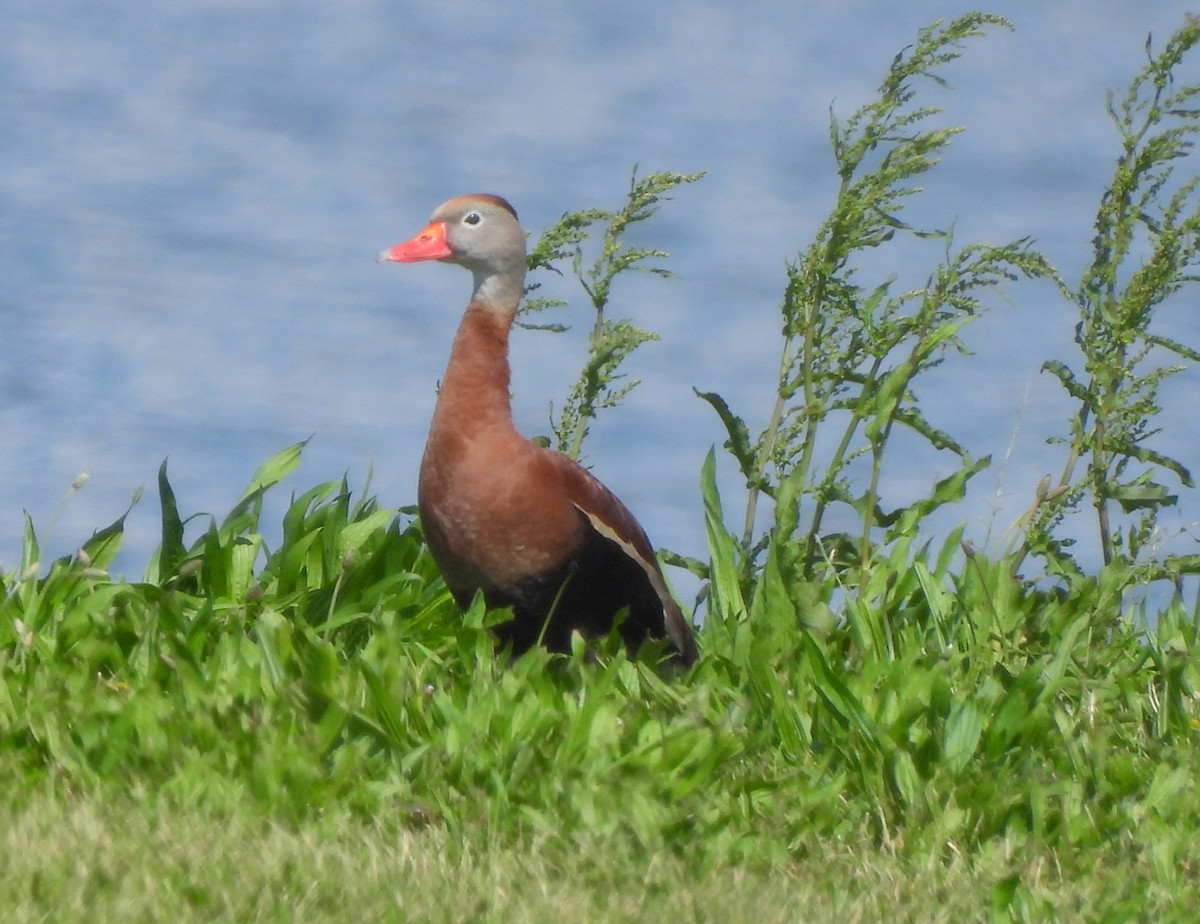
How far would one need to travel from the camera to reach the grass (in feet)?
11.7

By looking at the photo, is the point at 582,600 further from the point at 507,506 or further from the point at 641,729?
the point at 641,729

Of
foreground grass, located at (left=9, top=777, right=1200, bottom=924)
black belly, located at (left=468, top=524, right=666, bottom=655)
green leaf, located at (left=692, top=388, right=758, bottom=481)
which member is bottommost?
foreground grass, located at (left=9, top=777, right=1200, bottom=924)

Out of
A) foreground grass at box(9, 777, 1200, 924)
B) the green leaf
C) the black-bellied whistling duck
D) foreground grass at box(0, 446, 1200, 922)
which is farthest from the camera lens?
the green leaf

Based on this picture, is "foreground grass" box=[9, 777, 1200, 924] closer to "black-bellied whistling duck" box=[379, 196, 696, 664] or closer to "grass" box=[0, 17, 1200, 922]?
"grass" box=[0, 17, 1200, 922]

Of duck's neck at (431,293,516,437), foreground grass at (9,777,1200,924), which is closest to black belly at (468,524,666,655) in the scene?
duck's neck at (431,293,516,437)

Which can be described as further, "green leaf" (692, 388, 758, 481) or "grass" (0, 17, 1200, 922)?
"green leaf" (692, 388, 758, 481)

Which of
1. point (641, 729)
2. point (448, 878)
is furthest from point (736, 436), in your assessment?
point (448, 878)

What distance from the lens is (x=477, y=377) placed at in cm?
500

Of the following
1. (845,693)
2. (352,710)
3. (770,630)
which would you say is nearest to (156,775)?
(352,710)

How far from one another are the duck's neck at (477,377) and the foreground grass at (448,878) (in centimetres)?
Answer: 139

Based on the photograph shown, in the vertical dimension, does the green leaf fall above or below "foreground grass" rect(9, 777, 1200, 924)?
above

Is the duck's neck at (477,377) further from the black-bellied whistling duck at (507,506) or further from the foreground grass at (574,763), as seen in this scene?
the foreground grass at (574,763)

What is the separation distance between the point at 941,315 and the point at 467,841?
100.0 inches

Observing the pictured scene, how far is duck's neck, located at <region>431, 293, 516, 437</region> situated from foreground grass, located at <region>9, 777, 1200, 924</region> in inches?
54.8
